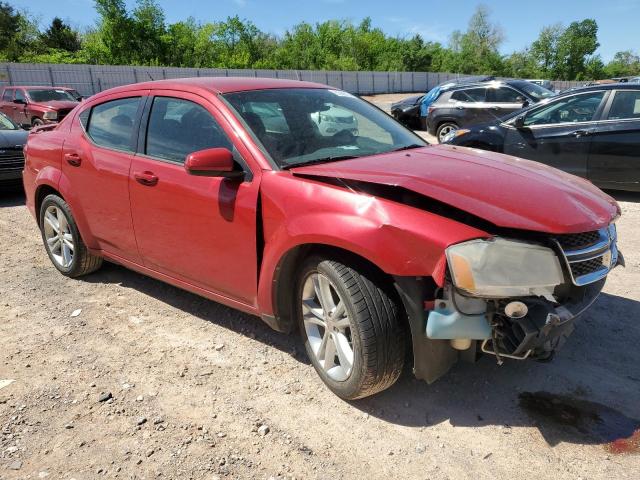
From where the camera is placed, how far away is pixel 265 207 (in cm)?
A: 294

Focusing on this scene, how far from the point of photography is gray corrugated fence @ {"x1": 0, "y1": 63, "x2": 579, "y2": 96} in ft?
102

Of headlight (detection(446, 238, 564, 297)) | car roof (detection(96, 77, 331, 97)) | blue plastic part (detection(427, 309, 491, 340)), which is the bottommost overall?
blue plastic part (detection(427, 309, 491, 340))

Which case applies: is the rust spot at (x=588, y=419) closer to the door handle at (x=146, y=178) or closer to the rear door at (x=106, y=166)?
the door handle at (x=146, y=178)

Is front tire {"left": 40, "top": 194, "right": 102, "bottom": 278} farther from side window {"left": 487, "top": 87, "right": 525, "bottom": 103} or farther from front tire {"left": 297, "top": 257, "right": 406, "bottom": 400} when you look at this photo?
side window {"left": 487, "top": 87, "right": 525, "bottom": 103}

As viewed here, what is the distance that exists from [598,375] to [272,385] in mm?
1887

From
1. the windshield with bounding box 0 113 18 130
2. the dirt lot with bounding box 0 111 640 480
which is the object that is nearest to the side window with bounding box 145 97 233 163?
the dirt lot with bounding box 0 111 640 480

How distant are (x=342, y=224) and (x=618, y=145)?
586cm

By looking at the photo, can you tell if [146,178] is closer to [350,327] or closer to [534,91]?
[350,327]

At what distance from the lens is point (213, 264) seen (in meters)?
3.30

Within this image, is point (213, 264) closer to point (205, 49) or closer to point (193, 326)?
point (193, 326)

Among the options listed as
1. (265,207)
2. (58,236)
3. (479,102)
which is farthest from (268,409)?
(479,102)

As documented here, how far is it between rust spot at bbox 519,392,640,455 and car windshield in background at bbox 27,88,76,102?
1772 cm

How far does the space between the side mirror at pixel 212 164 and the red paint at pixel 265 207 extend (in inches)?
3.9

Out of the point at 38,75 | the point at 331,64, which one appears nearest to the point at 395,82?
the point at 331,64
